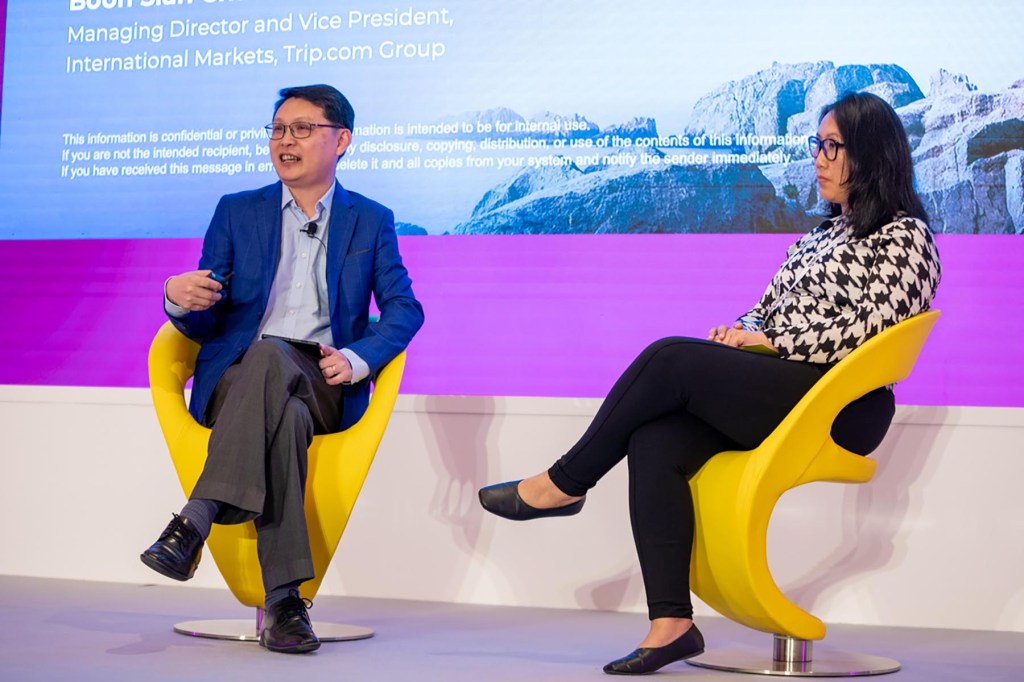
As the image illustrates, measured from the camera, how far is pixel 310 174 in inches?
119

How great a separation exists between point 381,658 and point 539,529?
1.02 meters

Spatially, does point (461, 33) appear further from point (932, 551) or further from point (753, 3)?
point (932, 551)

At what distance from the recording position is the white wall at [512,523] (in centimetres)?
325

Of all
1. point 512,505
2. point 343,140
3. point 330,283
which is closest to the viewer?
point 512,505

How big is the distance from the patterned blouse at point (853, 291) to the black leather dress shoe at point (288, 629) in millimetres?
1077

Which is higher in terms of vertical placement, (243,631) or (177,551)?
(177,551)

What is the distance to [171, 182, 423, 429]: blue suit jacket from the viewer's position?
9.42ft

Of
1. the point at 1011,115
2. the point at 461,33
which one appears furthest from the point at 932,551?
the point at 461,33

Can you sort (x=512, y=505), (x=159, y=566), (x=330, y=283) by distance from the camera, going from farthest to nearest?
(x=330, y=283), (x=512, y=505), (x=159, y=566)

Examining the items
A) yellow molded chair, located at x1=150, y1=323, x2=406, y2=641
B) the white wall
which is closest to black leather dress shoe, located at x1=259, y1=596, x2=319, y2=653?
yellow molded chair, located at x1=150, y1=323, x2=406, y2=641

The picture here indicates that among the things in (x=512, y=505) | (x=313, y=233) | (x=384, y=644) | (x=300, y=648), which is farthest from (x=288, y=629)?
(x=313, y=233)

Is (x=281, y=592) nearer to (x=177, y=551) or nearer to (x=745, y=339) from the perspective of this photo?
(x=177, y=551)

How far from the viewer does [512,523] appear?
3523 mm

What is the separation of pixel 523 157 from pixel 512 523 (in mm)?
1239
